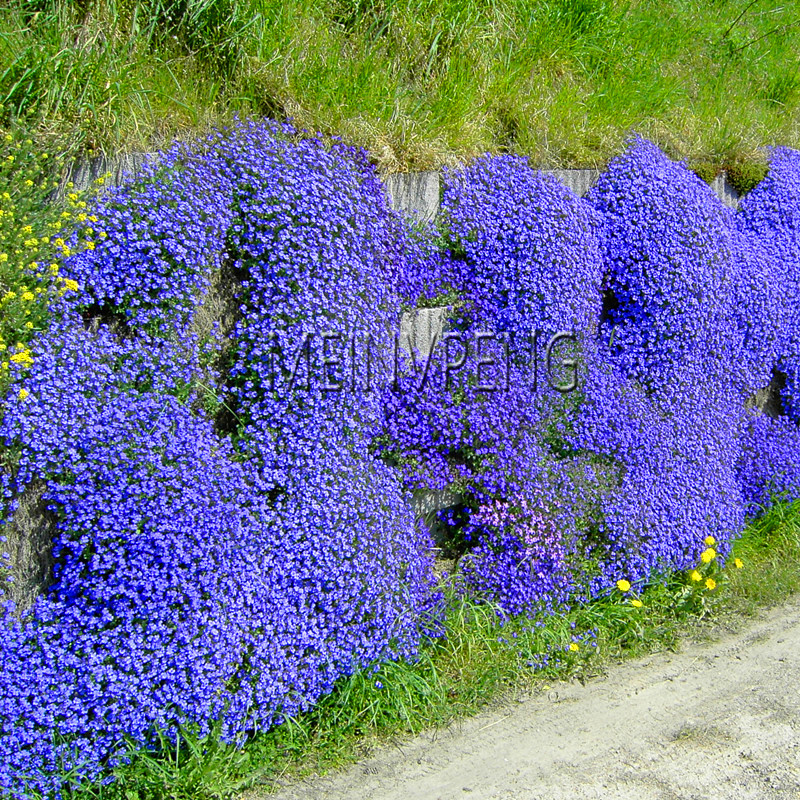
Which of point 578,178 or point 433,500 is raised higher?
point 578,178

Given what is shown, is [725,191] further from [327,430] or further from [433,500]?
[327,430]

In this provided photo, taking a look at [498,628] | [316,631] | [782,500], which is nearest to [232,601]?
[316,631]

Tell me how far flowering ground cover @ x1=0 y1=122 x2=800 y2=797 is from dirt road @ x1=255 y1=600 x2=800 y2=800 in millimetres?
323

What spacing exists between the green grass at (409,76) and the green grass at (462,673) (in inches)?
104

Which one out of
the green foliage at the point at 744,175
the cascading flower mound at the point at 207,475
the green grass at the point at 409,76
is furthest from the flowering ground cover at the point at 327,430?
the green foliage at the point at 744,175

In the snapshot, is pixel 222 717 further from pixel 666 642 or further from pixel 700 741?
pixel 666 642

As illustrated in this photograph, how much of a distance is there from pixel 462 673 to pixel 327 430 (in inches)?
52.8

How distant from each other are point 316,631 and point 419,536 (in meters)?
0.81

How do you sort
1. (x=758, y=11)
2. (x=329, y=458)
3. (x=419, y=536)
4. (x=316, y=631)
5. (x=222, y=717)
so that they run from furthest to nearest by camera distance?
1. (x=758, y=11)
2. (x=419, y=536)
3. (x=329, y=458)
4. (x=316, y=631)
5. (x=222, y=717)

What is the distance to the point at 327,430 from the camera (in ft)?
12.2

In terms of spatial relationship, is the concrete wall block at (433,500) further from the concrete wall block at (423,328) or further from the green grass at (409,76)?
the green grass at (409,76)

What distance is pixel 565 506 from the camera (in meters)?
4.12

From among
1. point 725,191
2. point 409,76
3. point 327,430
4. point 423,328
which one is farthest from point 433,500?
point 725,191

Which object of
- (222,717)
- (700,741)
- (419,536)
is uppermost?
(419,536)
